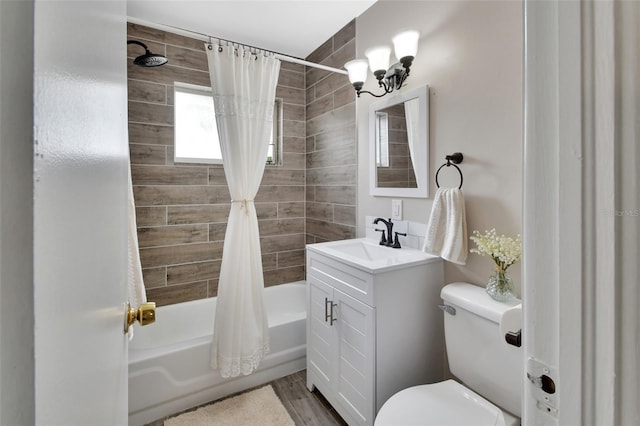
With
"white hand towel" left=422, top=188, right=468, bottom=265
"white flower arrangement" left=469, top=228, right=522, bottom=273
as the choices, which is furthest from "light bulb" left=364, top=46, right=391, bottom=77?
"white flower arrangement" left=469, top=228, right=522, bottom=273

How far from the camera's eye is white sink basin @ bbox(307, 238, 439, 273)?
143cm

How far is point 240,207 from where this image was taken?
1980mm

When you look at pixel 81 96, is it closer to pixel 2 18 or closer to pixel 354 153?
pixel 2 18

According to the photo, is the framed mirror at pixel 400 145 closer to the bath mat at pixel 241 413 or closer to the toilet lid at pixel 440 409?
the toilet lid at pixel 440 409

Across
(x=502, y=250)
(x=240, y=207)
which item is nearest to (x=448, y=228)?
(x=502, y=250)

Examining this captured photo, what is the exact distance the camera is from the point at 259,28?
2350mm

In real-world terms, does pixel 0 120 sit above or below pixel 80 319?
above

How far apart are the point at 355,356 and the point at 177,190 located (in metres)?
1.90

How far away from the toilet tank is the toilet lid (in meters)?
0.06

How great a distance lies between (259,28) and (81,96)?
2.40 m

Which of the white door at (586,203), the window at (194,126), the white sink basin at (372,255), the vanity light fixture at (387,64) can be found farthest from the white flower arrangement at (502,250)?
the window at (194,126)

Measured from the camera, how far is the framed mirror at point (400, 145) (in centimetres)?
172

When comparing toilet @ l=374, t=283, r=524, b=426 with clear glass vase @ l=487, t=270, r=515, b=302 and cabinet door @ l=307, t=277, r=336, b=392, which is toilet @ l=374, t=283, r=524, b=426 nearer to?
clear glass vase @ l=487, t=270, r=515, b=302
